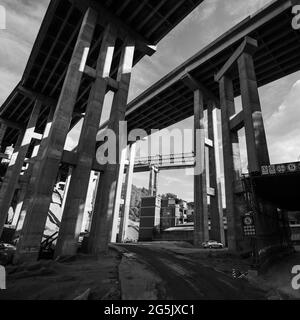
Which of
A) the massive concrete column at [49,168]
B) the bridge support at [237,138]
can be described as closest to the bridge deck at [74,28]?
the massive concrete column at [49,168]

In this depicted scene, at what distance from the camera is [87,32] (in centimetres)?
2392

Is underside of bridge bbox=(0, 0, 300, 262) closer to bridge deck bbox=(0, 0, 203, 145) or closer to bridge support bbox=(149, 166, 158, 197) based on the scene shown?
bridge deck bbox=(0, 0, 203, 145)

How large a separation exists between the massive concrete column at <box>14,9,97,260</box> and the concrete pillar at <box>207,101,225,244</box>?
2772 centimetres

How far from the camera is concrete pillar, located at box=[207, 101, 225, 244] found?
37.8m

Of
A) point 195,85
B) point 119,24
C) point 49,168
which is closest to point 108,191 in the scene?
point 49,168

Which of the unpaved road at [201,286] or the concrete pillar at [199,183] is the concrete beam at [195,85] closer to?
the concrete pillar at [199,183]

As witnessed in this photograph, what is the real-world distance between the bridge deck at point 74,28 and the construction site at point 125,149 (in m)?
0.14

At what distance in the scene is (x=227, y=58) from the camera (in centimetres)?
3488

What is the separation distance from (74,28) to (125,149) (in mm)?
17017

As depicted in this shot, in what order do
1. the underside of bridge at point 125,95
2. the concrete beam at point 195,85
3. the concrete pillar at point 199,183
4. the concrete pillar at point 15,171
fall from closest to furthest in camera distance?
the underside of bridge at point 125,95, the concrete pillar at point 199,183, the concrete beam at point 195,85, the concrete pillar at point 15,171

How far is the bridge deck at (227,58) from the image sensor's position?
28.9 meters

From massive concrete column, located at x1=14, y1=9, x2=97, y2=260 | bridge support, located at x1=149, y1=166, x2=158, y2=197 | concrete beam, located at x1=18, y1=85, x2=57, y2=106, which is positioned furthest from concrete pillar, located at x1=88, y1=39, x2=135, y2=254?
bridge support, located at x1=149, y1=166, x2=158, y2=197
